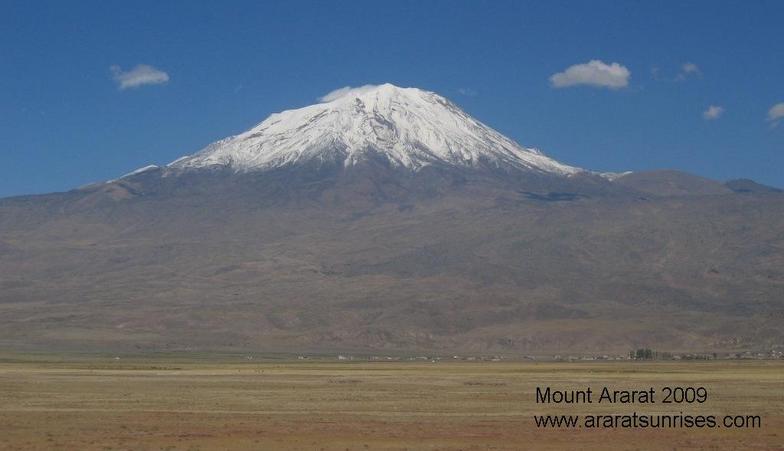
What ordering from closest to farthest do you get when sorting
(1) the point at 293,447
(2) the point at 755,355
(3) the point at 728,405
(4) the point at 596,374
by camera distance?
(1) the point at 293,447 → (3) the point at 728,405 → (4) the point at 596,374 → (2) the point at 755,355

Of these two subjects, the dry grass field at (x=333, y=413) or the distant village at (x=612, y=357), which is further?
the distant village at (x=612, y=357)

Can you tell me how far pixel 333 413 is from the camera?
158 feet

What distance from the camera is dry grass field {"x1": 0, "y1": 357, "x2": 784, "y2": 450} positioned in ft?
125

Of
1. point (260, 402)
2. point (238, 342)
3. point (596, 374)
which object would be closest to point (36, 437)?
point (260, 402)

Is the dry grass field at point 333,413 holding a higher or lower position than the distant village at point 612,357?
higher

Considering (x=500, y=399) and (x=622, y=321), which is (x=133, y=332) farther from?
(x=500, y=399)

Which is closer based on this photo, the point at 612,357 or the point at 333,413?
the point at 333,413

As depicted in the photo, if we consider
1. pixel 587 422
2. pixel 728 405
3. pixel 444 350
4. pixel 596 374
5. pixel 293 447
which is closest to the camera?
pixel 293 447

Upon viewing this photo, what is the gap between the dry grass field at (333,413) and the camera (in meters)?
38.2

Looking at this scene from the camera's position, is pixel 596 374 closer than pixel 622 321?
Yes

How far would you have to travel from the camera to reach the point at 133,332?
601 ft

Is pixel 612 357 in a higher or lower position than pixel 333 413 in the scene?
lower

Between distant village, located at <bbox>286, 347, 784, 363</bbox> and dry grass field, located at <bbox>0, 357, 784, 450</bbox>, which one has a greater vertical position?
dry grass field, located at <bbox>0, 357, 784, 450</bbox>

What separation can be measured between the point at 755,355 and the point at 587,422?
364ft
